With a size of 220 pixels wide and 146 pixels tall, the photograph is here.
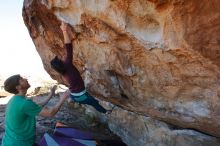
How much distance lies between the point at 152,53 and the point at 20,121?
2.01 m

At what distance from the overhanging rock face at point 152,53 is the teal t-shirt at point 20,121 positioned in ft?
4.25

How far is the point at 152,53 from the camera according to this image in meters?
5.04

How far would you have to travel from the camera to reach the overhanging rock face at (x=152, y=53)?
14.4 feet

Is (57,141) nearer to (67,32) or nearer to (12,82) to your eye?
(12,82)

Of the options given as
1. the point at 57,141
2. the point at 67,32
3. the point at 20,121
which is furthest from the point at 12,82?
the point at 57,141

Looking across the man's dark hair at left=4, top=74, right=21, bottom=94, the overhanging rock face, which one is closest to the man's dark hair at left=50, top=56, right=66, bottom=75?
the man's dark hair at left=4, top=74, right=21, bottom=94

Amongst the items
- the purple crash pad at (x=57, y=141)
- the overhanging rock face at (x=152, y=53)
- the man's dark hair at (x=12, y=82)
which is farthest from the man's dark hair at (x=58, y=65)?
the purple crash pad at (x=57, y=141)

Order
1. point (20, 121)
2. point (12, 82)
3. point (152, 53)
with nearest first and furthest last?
point (152, 53) < point (12, 82) < point (20, 121)

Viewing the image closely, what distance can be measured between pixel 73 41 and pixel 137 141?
190 centimetres

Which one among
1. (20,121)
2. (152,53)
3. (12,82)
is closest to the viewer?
(152,53)

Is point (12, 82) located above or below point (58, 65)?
below

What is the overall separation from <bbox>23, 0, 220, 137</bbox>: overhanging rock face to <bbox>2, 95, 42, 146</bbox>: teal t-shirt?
129 cm

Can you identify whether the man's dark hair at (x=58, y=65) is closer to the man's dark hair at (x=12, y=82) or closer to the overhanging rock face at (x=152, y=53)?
the man's dark hair at (x=12, y=82)

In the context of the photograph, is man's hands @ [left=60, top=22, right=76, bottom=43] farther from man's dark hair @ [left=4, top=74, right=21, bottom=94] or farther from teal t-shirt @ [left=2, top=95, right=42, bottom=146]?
teal t-shirt @ [left=2, top=95, right=42, bottom=146]
